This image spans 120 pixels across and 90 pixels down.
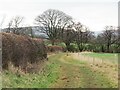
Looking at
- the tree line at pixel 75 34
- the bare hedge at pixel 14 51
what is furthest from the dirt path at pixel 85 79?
the tree line at pixel 75 34

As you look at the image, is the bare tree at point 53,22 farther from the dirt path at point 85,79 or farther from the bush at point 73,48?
the dirt path at point 85,79

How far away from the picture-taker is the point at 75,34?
98.2 m

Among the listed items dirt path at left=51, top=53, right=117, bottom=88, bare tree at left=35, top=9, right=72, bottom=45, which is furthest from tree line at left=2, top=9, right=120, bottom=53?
dirt path at left=51, top=53, right=117, bottom=88

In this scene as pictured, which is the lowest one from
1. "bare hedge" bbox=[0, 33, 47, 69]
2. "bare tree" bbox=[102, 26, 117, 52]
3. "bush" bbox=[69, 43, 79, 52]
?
"bush" bbox=[69, 43, 79, 52]

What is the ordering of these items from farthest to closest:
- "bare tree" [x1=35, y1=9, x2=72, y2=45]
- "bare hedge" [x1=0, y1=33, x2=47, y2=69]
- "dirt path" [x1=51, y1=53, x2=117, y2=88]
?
"bare tree" [x1=35, y1=9, x2=72, y2=45] < "bare hedge" [x1=0, y1=33, x2=47, y2=69] < "dirt path" [x1=51, y1=53, x2=117, y2=88]

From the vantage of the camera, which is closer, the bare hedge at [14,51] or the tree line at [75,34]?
the bare hedge at [14,51]

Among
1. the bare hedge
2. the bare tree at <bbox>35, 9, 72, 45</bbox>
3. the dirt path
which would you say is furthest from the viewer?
the bare tree at <bbox>35, 9, 72, 45</bbox>

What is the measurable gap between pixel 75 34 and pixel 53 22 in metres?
8.96

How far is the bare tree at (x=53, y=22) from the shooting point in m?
90.5

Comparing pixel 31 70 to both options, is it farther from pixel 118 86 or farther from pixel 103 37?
pixel 103 37

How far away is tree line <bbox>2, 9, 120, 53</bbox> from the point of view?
9112 centimetres

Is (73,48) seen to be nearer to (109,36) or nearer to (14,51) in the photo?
(109,36)

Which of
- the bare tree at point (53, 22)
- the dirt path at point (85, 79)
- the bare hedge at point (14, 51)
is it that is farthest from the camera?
the bare tree at point (53, 22)

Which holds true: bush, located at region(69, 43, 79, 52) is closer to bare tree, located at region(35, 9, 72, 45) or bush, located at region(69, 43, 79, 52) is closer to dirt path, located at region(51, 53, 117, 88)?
bare tree, located at region(35, 9, 72, 45)
